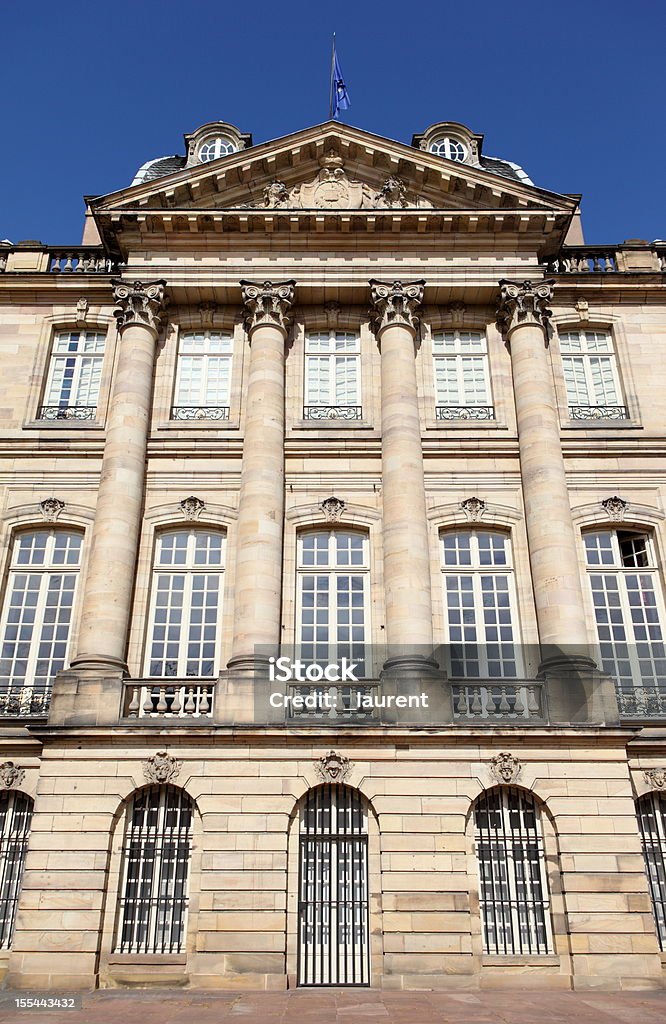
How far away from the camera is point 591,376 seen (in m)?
19.5

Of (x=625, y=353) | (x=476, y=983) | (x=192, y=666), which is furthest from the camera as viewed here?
(x=625, y=353)

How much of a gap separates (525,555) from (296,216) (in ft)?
29.7

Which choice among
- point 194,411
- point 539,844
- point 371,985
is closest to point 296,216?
point 194,411

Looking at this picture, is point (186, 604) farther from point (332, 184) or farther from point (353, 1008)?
point (332, 184)

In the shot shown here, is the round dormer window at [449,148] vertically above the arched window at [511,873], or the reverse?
the round dormer window at [449,148]

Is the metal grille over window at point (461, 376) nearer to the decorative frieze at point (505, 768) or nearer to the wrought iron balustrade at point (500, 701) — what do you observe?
the wrought iron balustrade at point (500, 701)

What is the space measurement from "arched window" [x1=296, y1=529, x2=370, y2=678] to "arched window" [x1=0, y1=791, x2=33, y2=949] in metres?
5.64

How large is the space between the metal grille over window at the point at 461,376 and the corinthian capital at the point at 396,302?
101 cm

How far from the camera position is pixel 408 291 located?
745 inches

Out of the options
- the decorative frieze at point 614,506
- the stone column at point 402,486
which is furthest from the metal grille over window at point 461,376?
the decorative frieze at point 614,506

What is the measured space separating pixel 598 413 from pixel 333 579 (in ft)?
23.5

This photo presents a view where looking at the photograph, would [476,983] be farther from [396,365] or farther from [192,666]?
[396,365]

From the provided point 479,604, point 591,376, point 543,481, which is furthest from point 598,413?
point 479,604

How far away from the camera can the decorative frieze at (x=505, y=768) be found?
549 inches
